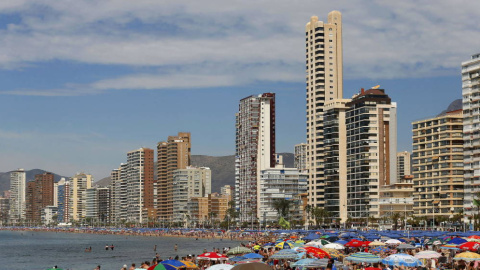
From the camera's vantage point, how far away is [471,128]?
140 m

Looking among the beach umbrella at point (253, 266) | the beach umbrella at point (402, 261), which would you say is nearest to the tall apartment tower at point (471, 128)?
the beach umbrella at point (402, 261)

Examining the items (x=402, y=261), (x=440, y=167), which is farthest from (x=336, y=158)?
(x=402, y=261)

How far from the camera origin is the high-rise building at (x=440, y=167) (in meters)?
146

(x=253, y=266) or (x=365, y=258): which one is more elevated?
(x=253, y=266)

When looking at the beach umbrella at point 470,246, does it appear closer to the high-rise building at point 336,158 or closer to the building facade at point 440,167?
the building facade at point 440,167

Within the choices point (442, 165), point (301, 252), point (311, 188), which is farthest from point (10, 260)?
point (311, 188)

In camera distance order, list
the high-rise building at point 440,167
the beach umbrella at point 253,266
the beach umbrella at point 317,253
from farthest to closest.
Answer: the high-rise building at point 440,167, the beach umbrella at point 317,253, the beach umbrella at point 253,266

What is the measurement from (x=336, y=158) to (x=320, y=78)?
23.2 m

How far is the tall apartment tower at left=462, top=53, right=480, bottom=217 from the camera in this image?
138m

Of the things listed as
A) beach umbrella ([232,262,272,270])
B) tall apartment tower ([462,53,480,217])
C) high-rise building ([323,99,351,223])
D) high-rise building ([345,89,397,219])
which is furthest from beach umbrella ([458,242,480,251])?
high-rise building ([323,99,351,223])

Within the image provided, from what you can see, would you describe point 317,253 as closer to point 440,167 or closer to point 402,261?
point 402,261

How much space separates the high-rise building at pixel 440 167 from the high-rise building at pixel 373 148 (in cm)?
1580

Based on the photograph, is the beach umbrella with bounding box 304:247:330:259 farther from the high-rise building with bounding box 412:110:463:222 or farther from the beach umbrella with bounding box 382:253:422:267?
the high-rise building with bounding box 412:110:463:222

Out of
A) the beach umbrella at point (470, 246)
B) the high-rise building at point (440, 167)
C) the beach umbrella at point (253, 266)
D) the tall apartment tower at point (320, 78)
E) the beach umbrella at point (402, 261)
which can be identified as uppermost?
the tall apartment tower at point (320, 78)
